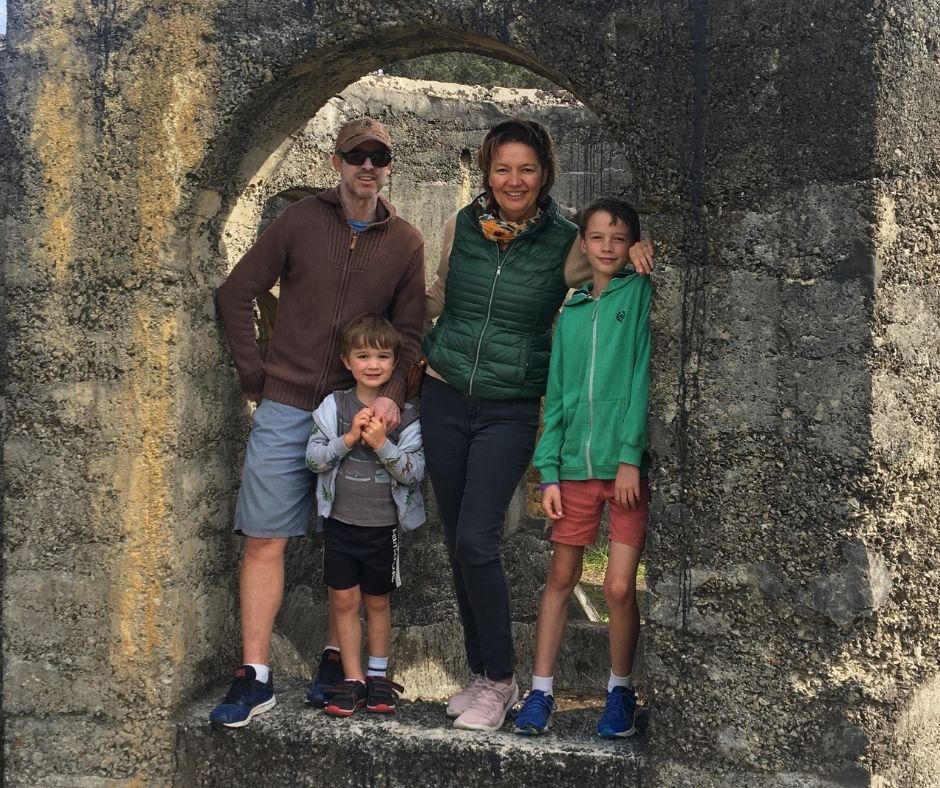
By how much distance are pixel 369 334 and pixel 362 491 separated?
506 millimetres

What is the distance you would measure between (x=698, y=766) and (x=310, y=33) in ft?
8.10

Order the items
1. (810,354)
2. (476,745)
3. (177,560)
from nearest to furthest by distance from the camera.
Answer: (810,354) → (476,745) → (177,560)

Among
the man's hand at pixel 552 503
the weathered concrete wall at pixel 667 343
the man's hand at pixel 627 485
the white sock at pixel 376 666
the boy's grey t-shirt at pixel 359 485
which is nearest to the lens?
the weathered concrete wall at pixel 667 343

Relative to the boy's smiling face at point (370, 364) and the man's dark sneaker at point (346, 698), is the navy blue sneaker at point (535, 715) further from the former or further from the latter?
the boy's smiling face at point (370, 364)

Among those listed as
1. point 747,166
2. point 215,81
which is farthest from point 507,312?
point 215,81

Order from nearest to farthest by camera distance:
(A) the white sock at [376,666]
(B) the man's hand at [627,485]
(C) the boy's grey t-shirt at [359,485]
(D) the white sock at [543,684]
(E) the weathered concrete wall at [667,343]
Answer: (E) the weathered concrete wall at [667,343], (B) the man's hand at [627,485], (D) the white sock at [543,684], (C) the boy's grey t-shirt at [359,485], (A) the white sock at [376,666]

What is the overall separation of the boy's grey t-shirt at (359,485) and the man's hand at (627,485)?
0.77 meters

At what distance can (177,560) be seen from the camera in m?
3.73

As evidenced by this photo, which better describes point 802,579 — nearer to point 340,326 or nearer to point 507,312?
point 507,312

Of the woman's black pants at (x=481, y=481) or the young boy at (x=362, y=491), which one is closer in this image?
the woman's black pants at (x=481, y=481)

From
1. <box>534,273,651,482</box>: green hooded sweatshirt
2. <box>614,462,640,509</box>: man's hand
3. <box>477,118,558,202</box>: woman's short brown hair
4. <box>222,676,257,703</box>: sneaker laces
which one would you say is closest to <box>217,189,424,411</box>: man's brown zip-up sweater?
<box>477,118,558,202</box>: woman's short brown hair

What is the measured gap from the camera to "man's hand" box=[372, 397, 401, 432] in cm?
362

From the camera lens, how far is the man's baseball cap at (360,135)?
146 inches

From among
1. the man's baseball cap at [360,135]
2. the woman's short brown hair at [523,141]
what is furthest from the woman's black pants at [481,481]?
the man's baseball cap at [360,135]
